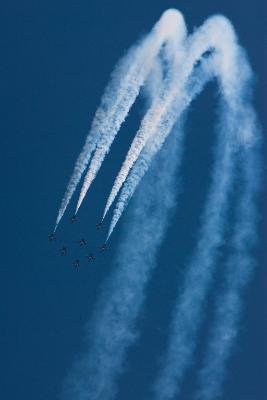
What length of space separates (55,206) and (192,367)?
612 centimetres

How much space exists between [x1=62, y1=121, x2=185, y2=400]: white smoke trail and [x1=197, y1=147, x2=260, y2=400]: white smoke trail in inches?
79.9

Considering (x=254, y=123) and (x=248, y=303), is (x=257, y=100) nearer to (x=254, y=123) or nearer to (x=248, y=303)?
(x=254, y=123)

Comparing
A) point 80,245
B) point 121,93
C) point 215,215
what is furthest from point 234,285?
point 121,93

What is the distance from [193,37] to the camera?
13477mm

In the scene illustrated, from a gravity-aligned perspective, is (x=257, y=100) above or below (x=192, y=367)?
above

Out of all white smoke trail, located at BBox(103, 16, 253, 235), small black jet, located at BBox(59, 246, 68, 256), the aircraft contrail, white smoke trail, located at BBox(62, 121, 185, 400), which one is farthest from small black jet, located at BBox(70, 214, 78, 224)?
white smoke trail, located at BBox(62, 121, 185, 400)

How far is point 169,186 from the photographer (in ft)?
45.6

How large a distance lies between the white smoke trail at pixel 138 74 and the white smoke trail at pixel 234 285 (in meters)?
3.61

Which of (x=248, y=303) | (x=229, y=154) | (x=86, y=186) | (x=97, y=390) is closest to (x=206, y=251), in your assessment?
(x=248, y=303)

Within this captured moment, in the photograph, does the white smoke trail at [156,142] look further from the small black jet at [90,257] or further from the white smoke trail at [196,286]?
the white smoke trail at [196,286]

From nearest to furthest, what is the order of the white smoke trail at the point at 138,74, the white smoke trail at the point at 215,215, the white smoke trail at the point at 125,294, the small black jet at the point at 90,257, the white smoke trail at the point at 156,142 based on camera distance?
the white smoke trail at the point at 138,74 → the white smoke trail at the point at 156,142 → the white smoke trail at the point at 215,215 → the white smoke trail at the point at 125,294 → the small black jet at the point at 90,257

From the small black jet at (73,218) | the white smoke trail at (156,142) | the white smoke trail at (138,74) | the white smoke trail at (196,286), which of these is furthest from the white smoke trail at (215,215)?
the small black jet at (73,218)

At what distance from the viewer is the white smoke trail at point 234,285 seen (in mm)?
13695

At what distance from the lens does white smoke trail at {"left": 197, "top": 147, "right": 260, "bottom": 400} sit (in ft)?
44.9
